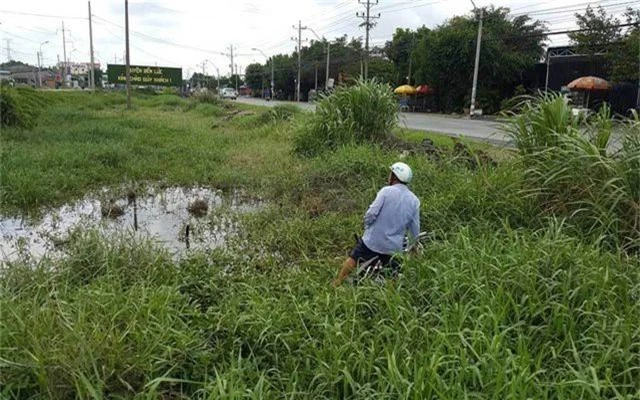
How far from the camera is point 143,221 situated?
23.8ft

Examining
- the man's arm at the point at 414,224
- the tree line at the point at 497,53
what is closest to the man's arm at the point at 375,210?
the man's arm at the point at 414,224

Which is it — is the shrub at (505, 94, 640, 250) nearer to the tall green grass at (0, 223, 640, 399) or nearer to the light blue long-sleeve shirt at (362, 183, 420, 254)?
the tall green grass at (0, 223, 640, 399)

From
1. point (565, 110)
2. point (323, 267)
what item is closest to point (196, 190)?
point (323, 267)

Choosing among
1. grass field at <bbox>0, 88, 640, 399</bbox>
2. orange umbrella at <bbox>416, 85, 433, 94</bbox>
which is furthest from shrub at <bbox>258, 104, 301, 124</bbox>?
orange umbrella at <bbox>416, 85, 433, 94</bbox>

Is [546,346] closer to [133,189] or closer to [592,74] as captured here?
[133,189]

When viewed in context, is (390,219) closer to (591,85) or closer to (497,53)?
(591,85)

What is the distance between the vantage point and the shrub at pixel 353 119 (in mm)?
10773

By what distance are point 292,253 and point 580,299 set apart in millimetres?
3012

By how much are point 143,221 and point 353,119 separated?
5.23 meters

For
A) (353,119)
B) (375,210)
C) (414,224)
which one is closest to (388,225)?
(375,210)

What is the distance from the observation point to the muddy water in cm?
583

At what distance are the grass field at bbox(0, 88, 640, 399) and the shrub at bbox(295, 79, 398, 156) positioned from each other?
5.27 m

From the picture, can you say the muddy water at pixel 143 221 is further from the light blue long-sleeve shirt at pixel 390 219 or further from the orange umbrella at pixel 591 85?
the orange umbrella at pixel 591 85

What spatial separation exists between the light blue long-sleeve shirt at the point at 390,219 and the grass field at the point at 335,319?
11.4 inches
